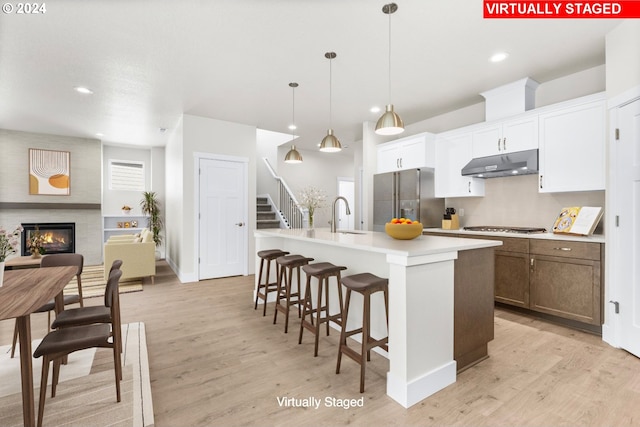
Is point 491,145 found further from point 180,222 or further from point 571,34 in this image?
point 180,222

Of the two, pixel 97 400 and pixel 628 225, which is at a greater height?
pixel 628 225

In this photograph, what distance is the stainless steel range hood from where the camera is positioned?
3.58 m

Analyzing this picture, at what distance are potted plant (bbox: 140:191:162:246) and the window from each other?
452 mm

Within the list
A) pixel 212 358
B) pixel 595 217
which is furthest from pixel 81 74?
pixel 595 217

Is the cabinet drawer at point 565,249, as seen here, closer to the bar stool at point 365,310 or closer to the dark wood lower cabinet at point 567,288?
the dark wood lower cabinet at point 567,288

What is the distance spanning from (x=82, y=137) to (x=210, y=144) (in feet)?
12.2

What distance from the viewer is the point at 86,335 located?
1.79m

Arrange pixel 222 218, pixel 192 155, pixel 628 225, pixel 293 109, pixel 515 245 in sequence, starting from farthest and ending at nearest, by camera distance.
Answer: pixel 222 218 < pixel 192 155 < pixel 293 109 < pixel 515 245 < pixel 628 225

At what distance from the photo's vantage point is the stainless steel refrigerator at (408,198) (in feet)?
15.7

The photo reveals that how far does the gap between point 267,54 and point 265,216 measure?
4.68m

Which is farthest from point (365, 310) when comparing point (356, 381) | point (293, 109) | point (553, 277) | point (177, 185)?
point (177, 185)

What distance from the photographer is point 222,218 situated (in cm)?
554

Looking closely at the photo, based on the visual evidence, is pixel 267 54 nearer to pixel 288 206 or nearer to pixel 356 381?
pixel 356 381

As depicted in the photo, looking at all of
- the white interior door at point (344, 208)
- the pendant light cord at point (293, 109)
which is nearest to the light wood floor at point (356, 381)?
the pendant light cord at point (293, 109)
